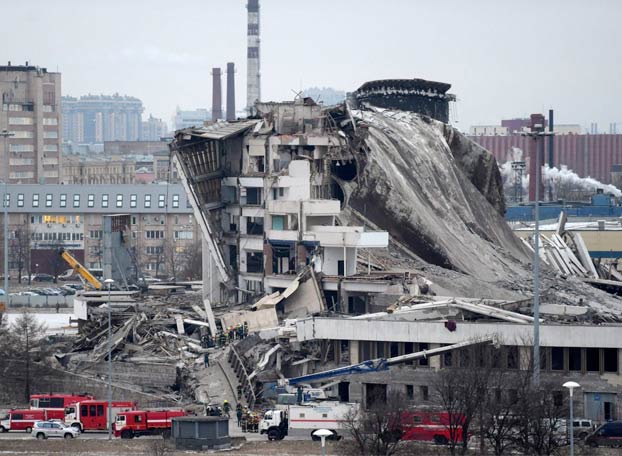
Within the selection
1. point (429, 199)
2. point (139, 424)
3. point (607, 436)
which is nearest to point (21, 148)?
point (429, 199)

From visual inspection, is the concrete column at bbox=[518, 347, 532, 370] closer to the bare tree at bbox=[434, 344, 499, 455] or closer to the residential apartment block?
the bare tree at bbox=[434, 344, 499, 455]

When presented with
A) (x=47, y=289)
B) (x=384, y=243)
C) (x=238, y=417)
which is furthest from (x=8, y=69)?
(x=238, y=417)

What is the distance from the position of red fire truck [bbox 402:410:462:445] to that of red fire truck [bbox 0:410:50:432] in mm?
10593

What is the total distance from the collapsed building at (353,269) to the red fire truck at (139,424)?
502cm

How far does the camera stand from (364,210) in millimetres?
74125

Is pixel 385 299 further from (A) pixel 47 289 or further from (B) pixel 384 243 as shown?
(A) pixel 47 289

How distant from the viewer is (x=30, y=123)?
157125 mm

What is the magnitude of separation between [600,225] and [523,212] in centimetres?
3364

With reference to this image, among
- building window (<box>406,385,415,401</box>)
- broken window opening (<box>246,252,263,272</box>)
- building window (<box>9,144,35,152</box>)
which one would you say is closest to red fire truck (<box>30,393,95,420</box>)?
building window (<box>406,385,415,401</box>)

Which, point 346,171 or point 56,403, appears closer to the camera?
point 56,403

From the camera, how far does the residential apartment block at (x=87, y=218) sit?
120m

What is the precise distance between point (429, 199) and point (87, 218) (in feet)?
151

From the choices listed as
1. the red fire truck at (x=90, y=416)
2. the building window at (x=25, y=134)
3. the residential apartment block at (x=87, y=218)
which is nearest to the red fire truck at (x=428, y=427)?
the red fire truck at (x=90, y=416)

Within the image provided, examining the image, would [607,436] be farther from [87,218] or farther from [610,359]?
[87,218]
